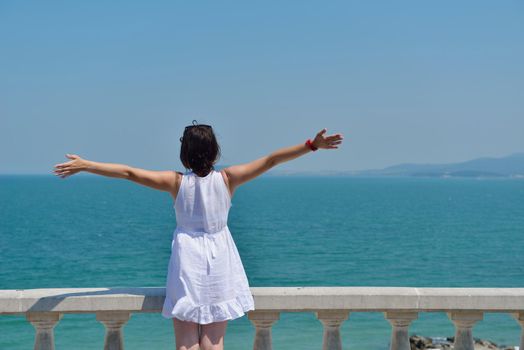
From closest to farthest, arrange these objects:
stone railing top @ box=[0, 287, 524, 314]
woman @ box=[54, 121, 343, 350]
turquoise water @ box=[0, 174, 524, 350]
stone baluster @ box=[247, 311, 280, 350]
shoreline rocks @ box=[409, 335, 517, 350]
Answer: woman @ box=[54, 121, 343, 350] < stone railing top @ box=[0, 287, 524, 314] < stone baluster @ box=[247, 311, 280, 350] < shoreline rocks @ box=[409, 335, 517, 350] < turquoise water @ box=[0, 174, 524, 350]

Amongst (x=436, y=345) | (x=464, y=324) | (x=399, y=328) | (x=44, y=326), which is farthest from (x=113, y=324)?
(x=436, y=345)

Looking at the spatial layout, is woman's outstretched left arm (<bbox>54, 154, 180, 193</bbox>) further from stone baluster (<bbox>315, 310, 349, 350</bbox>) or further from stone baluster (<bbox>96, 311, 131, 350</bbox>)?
stone baluster (<bbox>315, 310, 349, 350</bbox>)

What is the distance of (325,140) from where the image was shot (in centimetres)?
477

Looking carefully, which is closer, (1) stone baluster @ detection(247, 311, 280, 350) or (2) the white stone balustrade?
(2) the white stone balustrade

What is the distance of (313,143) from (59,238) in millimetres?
66896

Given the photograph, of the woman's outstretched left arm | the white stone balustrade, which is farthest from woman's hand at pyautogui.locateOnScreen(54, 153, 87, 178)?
the white stone balustrade

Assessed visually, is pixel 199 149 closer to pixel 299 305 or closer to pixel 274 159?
pixel 274 159

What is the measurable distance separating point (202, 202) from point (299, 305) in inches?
43.3

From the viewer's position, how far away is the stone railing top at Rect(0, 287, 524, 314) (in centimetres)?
515

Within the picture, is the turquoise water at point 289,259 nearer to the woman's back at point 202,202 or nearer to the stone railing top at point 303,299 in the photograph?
the stone railing top at point 303,299

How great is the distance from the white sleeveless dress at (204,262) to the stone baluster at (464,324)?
63.0 inches

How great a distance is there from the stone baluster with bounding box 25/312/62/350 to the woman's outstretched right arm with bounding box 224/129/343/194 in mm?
1661

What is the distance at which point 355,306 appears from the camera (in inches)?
207

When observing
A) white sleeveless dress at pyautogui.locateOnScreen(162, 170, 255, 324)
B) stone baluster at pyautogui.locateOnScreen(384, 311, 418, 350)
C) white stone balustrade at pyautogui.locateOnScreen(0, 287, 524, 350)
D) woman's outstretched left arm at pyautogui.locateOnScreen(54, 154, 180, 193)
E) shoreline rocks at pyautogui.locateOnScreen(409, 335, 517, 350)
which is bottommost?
shoreline rocks at pyautogui.locateOnScreen(409, 335, 517, 350)
